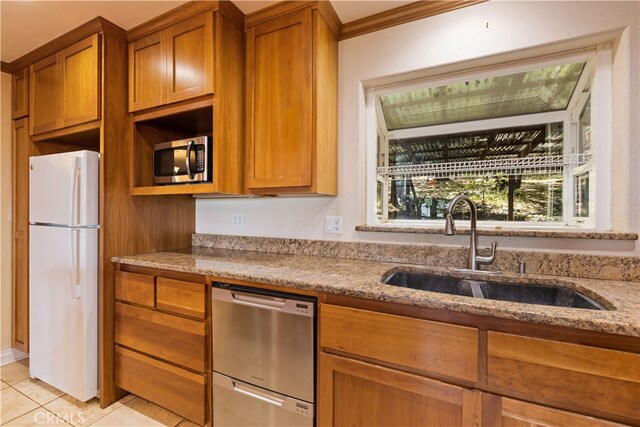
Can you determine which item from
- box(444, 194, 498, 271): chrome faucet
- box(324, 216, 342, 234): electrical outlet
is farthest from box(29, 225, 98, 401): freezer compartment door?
box(444, 194, 498, 271): chrome faucet

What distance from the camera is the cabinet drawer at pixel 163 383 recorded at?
1.47m

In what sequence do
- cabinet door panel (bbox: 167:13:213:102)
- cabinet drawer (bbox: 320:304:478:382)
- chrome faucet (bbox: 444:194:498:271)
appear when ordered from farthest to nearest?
cabinet door panel (bbox: 167:13:213:102) < chrome faucet (bbox: 444:194:498:271) < cabinet drawer (bbox: 320:304:478:382)

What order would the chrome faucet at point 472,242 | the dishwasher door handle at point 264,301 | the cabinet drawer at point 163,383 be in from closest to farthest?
the dishwasher door handle at point 264,301 → the chrome faucet at point 472,242 → the cabinet drawer at point 163,383

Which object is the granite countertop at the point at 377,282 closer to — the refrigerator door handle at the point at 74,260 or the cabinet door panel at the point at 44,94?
the refrigerator door handle at the point at 74,260

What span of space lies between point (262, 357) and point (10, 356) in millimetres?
2443

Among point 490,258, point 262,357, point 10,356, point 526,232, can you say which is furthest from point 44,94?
point 526,232

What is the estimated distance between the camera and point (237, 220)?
215cm

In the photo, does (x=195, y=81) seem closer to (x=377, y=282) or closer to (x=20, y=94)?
(x=377, y=282)

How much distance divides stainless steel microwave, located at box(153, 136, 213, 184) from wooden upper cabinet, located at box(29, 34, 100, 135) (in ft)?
1.40

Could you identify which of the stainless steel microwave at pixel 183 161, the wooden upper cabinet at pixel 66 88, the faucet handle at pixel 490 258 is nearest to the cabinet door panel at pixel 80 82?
the wooden upper cabinet at pixel 66 88

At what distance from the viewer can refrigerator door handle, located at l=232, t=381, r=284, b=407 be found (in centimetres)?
127

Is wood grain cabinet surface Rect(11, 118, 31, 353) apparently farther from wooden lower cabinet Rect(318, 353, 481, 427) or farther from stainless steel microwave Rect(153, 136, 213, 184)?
wooden lower cabinet Rect(318, 353, 481, 427)

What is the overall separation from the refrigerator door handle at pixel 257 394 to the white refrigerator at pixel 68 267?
105 cm

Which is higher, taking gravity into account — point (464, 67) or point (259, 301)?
point (464, 67)
